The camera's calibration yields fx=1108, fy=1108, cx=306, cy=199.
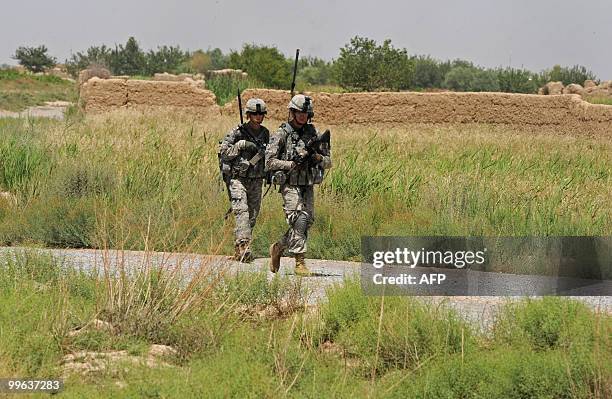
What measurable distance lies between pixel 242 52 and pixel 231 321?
120 feet

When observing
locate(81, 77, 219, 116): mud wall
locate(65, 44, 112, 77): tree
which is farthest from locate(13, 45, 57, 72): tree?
locate(81, 77, 219, 116): mud wall

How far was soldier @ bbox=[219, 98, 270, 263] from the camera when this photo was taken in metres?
Result: 11.0

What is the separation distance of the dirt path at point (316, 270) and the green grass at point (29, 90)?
2709cm

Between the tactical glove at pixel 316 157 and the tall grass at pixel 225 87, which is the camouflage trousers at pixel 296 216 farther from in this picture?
the tall grass at pixel 225 87

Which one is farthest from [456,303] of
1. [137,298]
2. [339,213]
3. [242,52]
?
[242,52]

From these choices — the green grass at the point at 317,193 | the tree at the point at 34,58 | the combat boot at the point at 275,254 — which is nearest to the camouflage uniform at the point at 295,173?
the combat boot at the point at 275,254

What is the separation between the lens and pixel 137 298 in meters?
7.62

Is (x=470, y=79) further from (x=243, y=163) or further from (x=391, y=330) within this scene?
(x=391, y=330)

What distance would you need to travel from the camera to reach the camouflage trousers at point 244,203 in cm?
1106

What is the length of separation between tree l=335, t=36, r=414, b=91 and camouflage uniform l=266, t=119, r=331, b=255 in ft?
78.2


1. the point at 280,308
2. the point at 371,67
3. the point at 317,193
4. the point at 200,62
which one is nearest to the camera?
the point at 280,308

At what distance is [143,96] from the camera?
24.0 m

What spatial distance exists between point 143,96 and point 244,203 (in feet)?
43.9

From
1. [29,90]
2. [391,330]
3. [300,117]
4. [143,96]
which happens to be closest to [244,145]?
[300,117]
